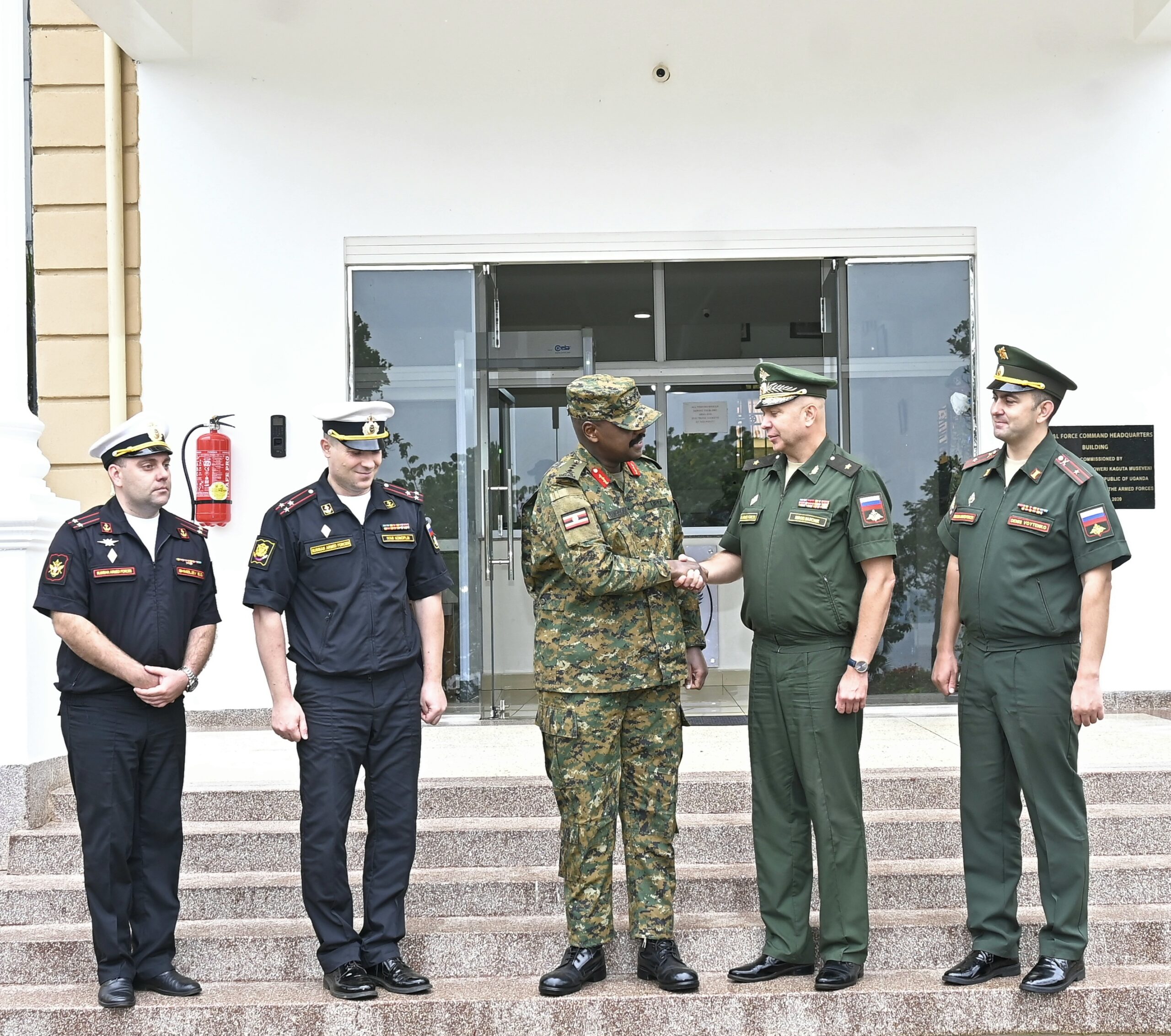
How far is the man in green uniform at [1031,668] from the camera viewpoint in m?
3.44

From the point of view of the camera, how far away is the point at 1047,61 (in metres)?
6.59

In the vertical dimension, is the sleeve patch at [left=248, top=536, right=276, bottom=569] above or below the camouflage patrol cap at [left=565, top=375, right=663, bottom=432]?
below

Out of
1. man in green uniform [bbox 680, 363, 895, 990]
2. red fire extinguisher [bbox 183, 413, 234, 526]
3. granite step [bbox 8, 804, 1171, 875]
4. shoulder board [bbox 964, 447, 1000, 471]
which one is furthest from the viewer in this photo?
red fire extinguisher [bbox 183, 413, 234, 526]

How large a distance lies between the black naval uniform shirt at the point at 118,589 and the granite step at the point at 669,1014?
1.01m

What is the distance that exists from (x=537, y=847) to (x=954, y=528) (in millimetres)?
1951

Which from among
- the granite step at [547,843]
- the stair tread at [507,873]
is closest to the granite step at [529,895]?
the stair tread at [507,873]

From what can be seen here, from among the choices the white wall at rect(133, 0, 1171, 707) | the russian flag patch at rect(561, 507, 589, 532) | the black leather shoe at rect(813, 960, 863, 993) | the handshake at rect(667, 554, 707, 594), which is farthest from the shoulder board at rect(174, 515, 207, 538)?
the white wall at rect(133, 0, 1171, 707)

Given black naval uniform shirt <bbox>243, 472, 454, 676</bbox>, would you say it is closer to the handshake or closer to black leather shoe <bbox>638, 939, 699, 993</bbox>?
the handshake

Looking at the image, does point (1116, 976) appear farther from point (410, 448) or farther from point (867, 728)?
point (410, 448)

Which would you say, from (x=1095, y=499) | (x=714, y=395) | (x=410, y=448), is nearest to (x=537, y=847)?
(x=1095, y=499)

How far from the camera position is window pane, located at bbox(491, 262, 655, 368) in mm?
6957

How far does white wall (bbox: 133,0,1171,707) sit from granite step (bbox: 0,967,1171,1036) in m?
3.16

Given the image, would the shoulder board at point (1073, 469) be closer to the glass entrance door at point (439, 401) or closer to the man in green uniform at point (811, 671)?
the man in green uniform at point (811, 671)

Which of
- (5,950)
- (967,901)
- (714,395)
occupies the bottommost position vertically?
(5,950)
